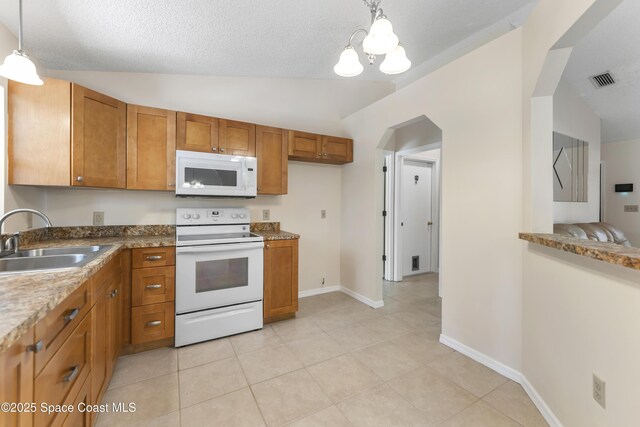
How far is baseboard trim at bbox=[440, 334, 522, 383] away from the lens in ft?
6.15

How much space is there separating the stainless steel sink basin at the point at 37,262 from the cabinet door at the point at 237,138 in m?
1.45

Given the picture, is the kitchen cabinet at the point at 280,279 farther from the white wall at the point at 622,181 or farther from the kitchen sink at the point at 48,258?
the white wall at the point at 622,181

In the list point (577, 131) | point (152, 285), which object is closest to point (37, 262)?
point (152, 285)

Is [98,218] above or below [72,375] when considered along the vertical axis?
above

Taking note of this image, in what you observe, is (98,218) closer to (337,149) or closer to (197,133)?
(197,133)

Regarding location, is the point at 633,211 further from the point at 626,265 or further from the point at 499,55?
the point at 626,265

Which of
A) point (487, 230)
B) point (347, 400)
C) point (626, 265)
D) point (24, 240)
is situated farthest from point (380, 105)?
point (24, 240)

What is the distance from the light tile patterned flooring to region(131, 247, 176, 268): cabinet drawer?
732 millimetres

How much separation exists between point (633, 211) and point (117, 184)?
6.94 metres

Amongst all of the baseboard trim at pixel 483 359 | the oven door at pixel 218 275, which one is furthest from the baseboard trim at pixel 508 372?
the oven door at pixel 218 275

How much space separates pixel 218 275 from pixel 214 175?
962 mm

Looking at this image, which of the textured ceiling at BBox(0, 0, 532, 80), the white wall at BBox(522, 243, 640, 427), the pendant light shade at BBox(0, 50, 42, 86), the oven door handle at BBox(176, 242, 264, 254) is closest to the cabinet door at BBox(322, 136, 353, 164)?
the textured ceiling at BBox(0, 0, 532, 80)

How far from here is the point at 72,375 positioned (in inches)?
42.9

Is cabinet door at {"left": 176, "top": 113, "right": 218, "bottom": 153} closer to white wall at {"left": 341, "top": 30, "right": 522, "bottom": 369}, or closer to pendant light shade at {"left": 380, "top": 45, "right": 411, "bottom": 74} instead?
pendant light shade at {"left": 380, "top": 45, "right": 411, "bottom": 74}
